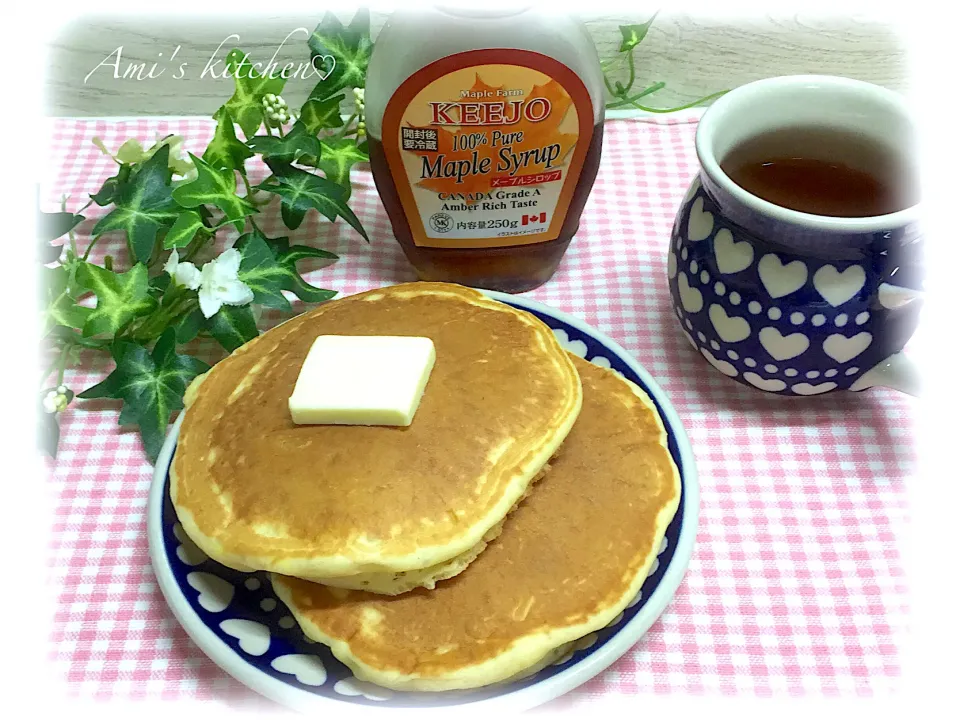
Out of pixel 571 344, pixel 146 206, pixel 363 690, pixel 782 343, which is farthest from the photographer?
pixel 146 206

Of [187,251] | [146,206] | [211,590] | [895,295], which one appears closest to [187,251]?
[187,251]

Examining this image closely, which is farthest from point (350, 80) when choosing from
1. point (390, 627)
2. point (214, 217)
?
point (390, 627)

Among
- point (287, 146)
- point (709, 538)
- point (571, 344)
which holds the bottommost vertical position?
point (709, 538)

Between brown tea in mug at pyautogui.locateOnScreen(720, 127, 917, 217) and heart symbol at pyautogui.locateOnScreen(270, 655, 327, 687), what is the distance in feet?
2.40

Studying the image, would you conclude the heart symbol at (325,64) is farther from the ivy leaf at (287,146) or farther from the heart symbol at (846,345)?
the heart symbol at (846,345)

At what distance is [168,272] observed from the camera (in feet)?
3.65

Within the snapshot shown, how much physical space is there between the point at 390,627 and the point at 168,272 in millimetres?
619

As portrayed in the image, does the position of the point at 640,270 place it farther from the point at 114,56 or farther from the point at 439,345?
the point at 114,56

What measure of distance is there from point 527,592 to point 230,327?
0.56 m

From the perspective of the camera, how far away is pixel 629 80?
1.63 metres

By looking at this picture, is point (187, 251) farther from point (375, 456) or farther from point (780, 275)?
point (780, 275)

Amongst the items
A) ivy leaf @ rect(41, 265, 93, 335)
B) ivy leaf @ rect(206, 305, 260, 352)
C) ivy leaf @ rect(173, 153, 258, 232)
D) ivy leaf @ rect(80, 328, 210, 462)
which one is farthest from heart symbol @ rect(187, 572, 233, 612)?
ivy leaf @ rect(173, 153, 258, 232)

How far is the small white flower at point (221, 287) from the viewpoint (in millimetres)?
1074

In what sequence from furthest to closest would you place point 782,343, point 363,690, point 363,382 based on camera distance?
point 782,343 < point 363,382 < point 363,690
